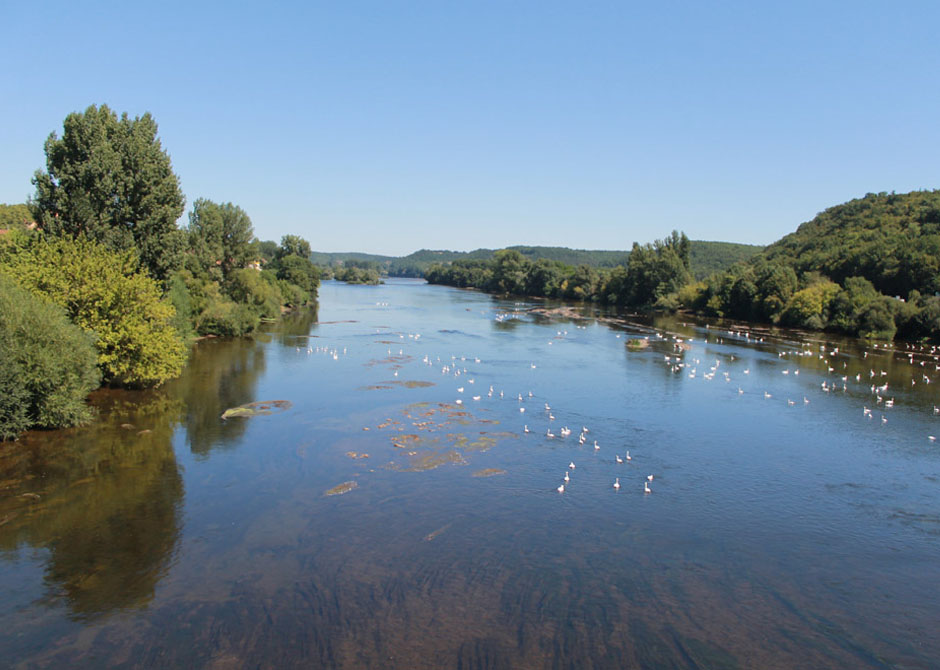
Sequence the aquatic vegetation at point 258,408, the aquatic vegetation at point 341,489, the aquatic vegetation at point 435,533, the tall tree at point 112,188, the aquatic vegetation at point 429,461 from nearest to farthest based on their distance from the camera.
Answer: the aquatic vegetation at point 435,533 → the aquatic vegetation at point 341,489 → the aquatic vegetation at point 429,461 → the aquatic vegetation at point 258,408 → the tall tree at point 112,188

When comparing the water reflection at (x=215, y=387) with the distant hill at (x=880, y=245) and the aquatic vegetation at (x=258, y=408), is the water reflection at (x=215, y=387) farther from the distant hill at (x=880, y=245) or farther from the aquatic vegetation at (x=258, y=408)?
the distant hill at (x=880, y=245)

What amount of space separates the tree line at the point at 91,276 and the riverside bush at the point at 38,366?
4 cm

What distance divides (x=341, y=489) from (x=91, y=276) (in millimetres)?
19487

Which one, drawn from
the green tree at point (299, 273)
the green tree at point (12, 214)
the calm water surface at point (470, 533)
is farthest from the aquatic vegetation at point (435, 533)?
the green tree at point (12, 214)

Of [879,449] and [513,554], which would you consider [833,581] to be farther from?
[879,449]

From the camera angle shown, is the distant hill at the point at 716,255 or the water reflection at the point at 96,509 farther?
the distant hill at the point at 716,255

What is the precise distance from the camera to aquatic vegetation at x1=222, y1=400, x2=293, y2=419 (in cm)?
2941

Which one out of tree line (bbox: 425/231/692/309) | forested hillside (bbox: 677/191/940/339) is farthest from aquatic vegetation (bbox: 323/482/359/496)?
tree line (bbox: 425/231/692/309)

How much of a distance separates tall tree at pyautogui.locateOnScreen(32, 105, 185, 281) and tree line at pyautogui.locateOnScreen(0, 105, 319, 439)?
0.19ft

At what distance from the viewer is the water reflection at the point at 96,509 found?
14484 mm

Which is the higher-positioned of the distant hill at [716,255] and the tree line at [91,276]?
the distant hill at [716,255]

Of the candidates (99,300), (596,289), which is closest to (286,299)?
(99,300)

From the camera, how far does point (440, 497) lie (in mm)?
20141

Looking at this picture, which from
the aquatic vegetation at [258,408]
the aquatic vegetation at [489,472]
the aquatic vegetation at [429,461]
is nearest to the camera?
the aquatic vegetation at [489,472]
